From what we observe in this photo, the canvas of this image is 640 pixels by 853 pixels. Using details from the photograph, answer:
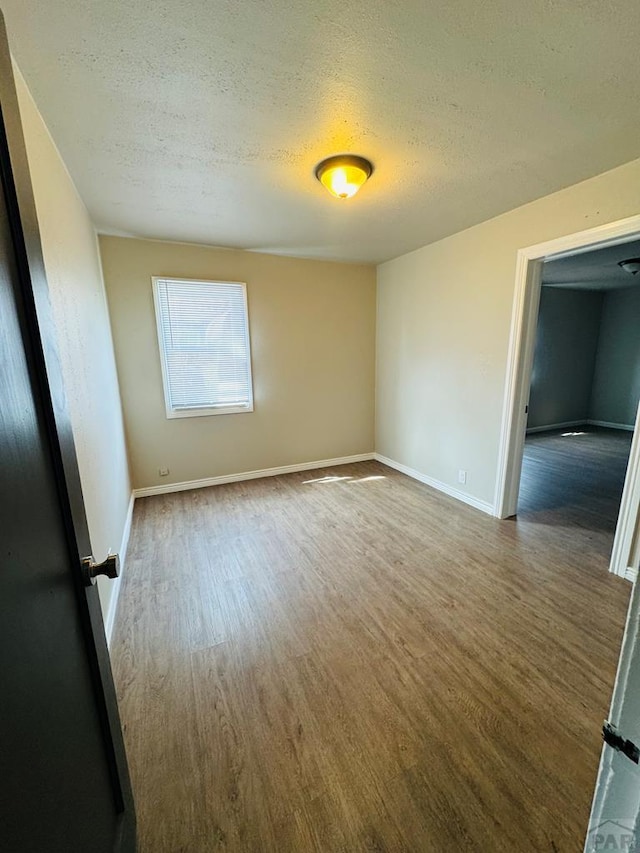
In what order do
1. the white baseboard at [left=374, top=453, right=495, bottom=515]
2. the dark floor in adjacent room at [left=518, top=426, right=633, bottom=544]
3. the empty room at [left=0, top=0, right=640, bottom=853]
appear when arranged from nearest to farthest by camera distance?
the empty room at [left=0, top=0, right=640, bottom=853]
the dark floor in adjacent room at [left=518, top=426, right=633, bottom=544]
the white baseboard at [left=374, top=453, right=495, bottom=515]

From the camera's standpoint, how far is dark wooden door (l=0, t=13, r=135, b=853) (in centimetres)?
47

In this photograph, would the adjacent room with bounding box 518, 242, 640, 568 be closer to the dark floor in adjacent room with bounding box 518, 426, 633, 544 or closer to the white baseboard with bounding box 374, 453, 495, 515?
the dark floor in adjacent room with bounding box 518, 426, 633, 544

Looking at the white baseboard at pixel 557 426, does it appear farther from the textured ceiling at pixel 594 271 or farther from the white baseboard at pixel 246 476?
the white baseboard at pixel 246 476

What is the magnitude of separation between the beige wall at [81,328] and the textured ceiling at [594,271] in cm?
353

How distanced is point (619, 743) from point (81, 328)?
8.35ft

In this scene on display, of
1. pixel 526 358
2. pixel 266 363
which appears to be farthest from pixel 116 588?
pixel 526 358

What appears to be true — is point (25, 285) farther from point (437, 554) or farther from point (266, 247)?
point (266, 247)

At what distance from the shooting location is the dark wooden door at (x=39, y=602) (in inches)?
18.5

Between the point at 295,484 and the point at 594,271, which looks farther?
the point at 594,271

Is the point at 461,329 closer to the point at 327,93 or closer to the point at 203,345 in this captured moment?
the point at 327,93

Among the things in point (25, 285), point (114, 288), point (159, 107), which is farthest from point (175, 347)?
point (25, 285)

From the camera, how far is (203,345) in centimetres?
365

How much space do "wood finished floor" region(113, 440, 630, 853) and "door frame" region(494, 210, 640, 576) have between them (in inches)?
13.9

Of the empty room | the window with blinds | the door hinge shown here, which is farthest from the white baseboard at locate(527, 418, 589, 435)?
the door hinge
